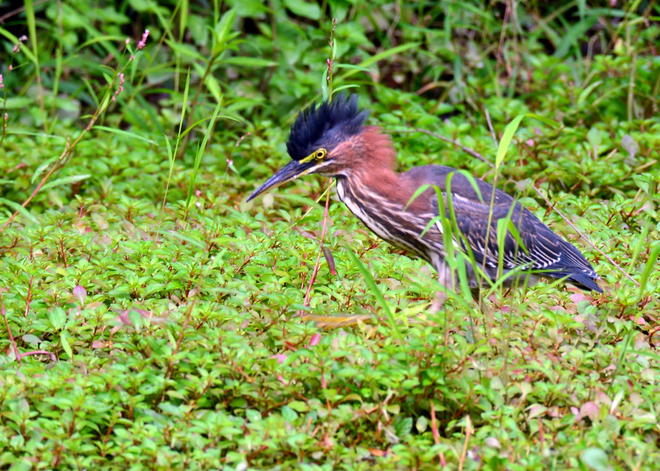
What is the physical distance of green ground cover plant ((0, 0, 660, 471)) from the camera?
363cm

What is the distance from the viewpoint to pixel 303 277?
16.6 ft

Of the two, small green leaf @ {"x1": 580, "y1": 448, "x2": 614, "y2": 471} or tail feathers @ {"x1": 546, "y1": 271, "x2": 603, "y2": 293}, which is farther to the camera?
tail feathers @ {"x1": 546, "y1": 271, "x2": 603, "y2": 293}

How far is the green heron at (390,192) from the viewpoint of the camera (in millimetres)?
4812

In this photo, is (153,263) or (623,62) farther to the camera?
(623,62)

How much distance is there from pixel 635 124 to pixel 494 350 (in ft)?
11.9

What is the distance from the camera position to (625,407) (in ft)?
12.5

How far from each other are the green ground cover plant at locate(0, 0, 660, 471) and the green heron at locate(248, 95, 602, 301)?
159 millimetres

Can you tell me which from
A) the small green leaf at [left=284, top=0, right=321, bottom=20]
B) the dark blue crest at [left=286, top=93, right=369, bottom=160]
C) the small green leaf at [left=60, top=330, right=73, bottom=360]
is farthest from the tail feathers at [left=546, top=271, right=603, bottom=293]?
the small green leaf at [left=284, top=0, right=321, bottom=20]

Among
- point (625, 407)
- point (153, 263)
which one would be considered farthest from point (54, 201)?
point (625, 407)

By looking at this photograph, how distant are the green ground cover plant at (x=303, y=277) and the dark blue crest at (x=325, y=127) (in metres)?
0.11

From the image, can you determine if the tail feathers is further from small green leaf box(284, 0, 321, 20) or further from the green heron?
small green leaf box(284, 0, 321, 20)

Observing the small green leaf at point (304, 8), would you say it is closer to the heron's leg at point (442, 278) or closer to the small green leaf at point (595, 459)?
the heron's leg at point (442, 278)

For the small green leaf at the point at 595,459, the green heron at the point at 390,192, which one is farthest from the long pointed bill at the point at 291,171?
the small green leaf at the point at 595,459

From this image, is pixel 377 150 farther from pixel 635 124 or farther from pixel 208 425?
pixel 635 124
